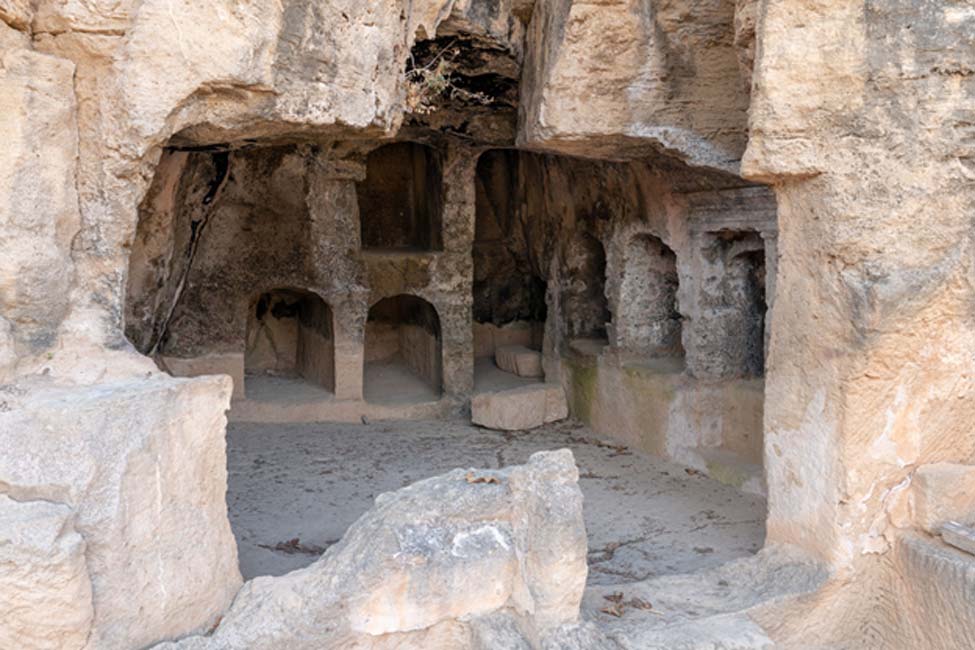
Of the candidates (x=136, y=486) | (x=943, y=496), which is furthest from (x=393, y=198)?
(x=136, y=486)

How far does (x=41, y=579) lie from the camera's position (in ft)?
10.4

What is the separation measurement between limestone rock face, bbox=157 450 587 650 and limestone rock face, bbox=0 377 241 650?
0.24m

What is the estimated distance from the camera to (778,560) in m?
5.07

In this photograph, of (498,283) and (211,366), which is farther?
(498,283)

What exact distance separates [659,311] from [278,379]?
4565 millimetres

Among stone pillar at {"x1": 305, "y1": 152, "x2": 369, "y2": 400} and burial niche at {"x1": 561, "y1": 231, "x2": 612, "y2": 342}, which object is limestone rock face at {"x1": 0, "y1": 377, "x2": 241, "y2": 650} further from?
burial niche at {"x1": 561, "y1": 231, "x2": 612, "y2": 342}

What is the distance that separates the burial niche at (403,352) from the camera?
34.0 ft

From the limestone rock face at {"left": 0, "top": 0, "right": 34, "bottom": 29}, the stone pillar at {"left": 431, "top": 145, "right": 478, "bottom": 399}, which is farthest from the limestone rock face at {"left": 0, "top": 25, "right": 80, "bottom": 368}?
the stone pillar at {"left": 431, "top": 145, "right": 478, "bottom": 399}

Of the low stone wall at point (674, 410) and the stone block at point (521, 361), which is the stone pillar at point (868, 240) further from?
the stone block at point (521, 361)

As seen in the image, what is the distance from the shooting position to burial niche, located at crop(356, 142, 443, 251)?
1158 cm

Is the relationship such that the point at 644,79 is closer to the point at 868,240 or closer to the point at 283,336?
the point at 868,240

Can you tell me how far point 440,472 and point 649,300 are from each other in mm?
2762

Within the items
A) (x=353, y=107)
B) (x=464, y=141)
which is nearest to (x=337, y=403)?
(x=464, y=141)

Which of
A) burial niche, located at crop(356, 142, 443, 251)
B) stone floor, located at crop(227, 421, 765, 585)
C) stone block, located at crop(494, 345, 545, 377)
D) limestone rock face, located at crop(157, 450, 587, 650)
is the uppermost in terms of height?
burial niche, located at crop(356, 142, 443, 251)
